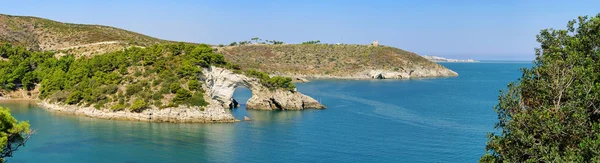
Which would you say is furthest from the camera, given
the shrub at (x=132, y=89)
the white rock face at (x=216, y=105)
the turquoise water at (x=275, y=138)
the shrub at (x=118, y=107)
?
the shrub at (x=132, y=89)

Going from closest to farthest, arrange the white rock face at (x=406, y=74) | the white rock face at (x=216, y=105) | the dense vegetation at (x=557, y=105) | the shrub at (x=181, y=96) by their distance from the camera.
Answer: the dense vegetation at (x=557, y=105) → the white rock face at (x=216, y=105) → the shrub at (x=181, y=96) → the white rock face at (x=406, y=74)

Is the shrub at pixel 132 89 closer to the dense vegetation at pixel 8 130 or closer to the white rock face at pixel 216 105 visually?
the white rock face at pixel 216 105

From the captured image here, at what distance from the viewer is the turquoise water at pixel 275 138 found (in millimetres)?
37625

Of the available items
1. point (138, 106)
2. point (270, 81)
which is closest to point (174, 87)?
point (138, 106)

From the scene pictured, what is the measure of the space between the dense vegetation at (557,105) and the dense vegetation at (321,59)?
12765 centimetres

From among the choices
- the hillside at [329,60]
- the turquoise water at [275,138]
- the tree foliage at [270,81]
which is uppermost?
the hillside at [329,60]

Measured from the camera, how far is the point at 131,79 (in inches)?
2354

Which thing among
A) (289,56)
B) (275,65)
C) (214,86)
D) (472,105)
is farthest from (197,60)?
(289,56)

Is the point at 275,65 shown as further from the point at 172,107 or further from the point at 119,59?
the point at 172,107

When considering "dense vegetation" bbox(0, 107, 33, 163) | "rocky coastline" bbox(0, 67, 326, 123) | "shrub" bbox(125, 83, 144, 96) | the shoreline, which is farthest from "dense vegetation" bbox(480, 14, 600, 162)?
"shrub" bbox(125, 83, 144, 96)

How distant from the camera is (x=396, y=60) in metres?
168

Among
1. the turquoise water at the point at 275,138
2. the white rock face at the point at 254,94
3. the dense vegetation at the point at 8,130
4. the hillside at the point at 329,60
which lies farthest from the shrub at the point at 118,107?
the hillside at the point at 329,60

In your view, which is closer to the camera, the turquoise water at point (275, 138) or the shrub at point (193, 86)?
the turquoise water at point (275, 138)

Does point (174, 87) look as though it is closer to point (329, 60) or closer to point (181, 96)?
point (181, 96)
